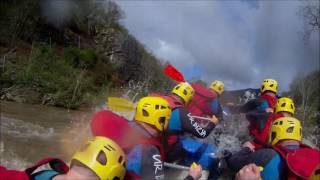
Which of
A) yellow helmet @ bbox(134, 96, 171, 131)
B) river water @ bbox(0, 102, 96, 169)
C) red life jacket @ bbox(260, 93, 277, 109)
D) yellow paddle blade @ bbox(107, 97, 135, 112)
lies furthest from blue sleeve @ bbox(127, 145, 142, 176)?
river water @ bbox(0, 102, 96, 169)

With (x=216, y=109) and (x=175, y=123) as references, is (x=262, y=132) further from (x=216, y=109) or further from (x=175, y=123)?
(x=216, y=109)

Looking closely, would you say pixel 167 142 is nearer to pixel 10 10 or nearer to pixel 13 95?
pixel 13 95

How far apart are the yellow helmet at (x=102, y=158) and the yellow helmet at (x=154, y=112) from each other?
138cm

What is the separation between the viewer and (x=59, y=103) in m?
14.8

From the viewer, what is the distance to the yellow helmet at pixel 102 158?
303 centimetres

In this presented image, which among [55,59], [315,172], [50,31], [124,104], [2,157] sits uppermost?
[50,31]

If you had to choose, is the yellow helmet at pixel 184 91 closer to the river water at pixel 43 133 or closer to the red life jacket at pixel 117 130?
the river water at pixel 43 133

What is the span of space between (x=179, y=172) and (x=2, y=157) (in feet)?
15.2

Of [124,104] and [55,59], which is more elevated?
[55,59]

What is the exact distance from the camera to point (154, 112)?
15.0ft

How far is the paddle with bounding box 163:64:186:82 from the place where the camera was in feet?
22.6

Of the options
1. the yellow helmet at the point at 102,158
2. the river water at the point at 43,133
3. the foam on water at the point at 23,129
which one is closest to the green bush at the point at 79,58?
the river water at the point at 43,133

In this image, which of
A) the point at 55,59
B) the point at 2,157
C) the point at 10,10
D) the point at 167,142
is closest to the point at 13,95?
the point at 55,59

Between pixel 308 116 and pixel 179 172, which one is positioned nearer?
pixel 179 172
